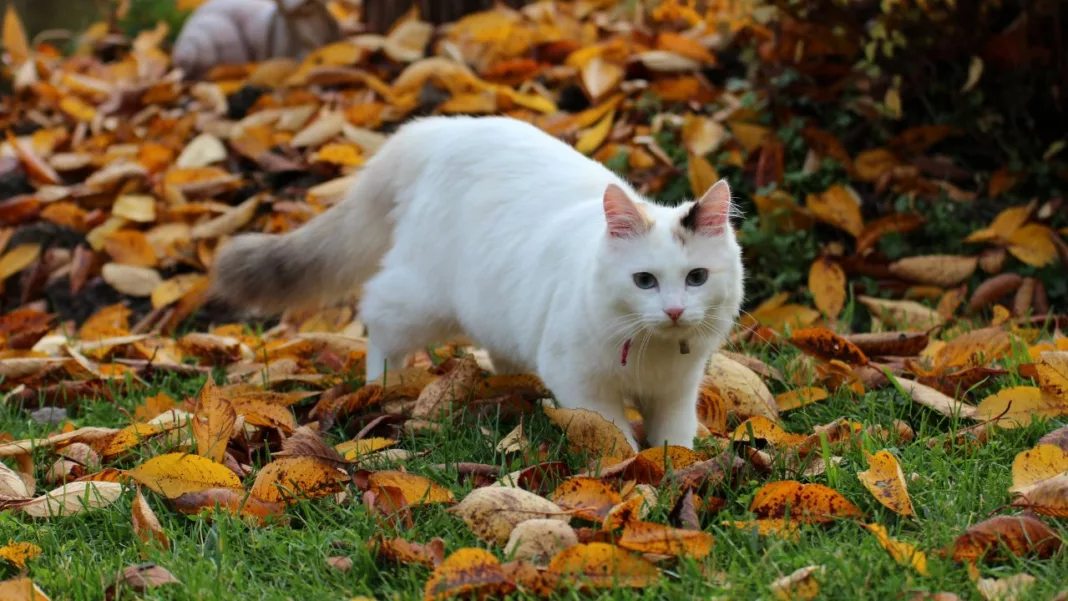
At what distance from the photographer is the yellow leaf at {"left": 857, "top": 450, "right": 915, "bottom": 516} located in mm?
2660

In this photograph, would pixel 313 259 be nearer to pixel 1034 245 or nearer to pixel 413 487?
pixel 413 487

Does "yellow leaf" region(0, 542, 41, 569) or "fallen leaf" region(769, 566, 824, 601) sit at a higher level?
"fallen leaf" region(769, 566, 824, 601)

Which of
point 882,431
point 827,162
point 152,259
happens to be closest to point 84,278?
point 152,259

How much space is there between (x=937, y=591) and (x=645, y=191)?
3077mm

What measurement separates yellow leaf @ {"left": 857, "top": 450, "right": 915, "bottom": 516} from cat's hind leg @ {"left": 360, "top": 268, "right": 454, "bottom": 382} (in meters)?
1.60

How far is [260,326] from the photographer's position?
4902 millimetres

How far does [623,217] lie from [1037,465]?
1.11 m

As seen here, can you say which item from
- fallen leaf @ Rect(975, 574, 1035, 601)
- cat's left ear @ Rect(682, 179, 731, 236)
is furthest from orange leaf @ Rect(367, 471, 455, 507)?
fallen leaf @ Rect(975, 574, 1035, 601)

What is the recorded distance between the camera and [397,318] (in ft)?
12.9

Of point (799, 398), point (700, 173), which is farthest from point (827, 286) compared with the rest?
point (799, 398)

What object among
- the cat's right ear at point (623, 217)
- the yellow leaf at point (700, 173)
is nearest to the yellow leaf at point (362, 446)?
the cat's right ear at point (623, 217)

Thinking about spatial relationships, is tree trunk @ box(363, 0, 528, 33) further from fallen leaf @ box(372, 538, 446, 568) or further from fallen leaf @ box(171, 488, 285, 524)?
fallen leaf @ box(372, 538, 446, 568)

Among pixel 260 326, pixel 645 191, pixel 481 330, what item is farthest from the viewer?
pixel 645 191

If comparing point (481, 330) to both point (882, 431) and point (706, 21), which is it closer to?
point (882, 431)
